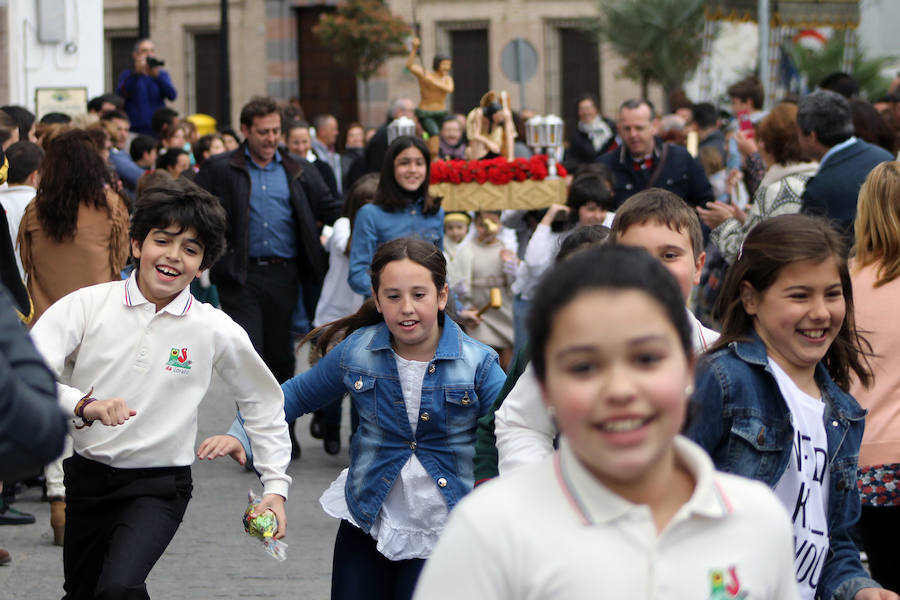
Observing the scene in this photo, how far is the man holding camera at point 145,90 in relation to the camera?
17531 mm

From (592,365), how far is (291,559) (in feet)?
16.1

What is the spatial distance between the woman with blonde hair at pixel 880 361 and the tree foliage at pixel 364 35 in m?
28.2

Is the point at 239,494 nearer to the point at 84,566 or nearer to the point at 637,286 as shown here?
the point at 84,566

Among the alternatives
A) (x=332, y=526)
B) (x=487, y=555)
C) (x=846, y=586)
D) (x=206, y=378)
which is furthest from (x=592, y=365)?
(x=332, y=526)

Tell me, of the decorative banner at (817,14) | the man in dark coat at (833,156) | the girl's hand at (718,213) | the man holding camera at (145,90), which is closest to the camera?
the man in dark coat at (833,156)

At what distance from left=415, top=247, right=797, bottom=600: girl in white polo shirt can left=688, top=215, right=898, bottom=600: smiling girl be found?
3.29ft

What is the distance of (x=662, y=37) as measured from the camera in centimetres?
3288

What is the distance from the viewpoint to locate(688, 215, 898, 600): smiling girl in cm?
333

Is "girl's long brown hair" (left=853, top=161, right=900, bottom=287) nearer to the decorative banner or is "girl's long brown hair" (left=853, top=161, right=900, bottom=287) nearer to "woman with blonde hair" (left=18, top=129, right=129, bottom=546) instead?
"woman with blonde hair" (left=18, top=129, right=129, bottom=546)

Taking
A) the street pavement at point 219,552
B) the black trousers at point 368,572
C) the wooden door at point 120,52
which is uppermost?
the wooden door at point 120,52

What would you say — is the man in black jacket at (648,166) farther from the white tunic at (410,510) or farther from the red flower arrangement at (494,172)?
the white tunic at (410,510)

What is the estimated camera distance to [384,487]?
14.8 feet

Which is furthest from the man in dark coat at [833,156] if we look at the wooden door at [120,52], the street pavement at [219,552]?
the wooden door at [120,52]

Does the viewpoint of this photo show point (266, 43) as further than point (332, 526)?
Yes
